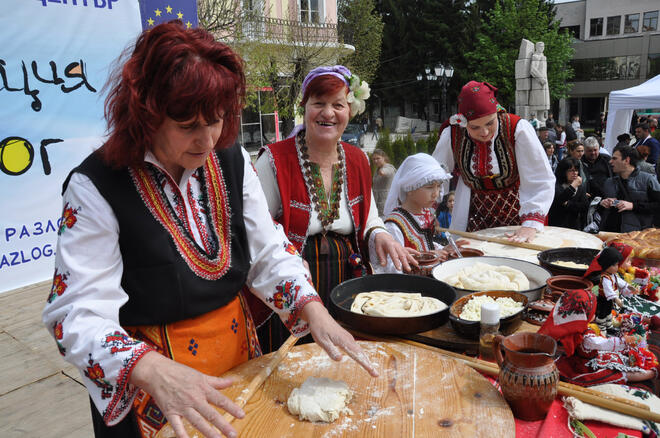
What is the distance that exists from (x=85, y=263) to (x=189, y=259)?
0.27 m

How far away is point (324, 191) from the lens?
235 cm

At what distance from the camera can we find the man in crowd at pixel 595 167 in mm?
5836

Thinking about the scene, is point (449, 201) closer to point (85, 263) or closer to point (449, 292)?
point (449, 292)

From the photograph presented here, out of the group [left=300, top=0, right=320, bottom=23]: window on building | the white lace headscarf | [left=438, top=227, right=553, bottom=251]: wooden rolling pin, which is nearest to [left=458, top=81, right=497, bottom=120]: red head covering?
the white lace headscarf

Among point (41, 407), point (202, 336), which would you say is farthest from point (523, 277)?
point (41, 407)

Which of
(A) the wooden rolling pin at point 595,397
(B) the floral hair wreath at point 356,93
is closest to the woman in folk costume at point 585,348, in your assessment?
(A) the wooden rolling pin at point 595,397

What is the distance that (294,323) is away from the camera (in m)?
1.49

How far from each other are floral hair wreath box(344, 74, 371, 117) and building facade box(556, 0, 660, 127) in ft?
127

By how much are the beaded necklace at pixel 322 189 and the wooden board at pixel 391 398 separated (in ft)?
3.03

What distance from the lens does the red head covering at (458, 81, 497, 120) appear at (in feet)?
9.72

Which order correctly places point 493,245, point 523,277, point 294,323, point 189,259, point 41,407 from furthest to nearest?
point 41,407
point 493,245
point 523,277
point 294,323
point 189,259

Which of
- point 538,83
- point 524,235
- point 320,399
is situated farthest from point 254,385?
point 538,83

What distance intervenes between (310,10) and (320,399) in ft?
65.1

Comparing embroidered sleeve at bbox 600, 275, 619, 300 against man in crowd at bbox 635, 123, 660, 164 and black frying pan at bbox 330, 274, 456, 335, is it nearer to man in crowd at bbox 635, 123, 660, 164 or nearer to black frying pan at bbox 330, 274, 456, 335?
black frying pan at bbox 330, 274, 456, 335
